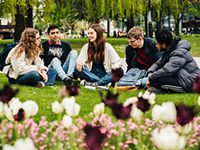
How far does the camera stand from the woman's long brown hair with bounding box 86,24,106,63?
253 inches

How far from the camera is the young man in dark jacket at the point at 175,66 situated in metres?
5.00

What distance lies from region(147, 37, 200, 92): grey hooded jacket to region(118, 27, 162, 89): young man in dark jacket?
2.71 ft

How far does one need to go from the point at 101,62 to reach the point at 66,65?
2.53ft

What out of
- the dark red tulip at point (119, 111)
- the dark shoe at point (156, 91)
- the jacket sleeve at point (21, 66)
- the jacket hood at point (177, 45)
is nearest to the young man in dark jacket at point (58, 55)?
the jacket sleeve at point (21, 66)

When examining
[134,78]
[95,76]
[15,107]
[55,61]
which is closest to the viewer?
[15,107]

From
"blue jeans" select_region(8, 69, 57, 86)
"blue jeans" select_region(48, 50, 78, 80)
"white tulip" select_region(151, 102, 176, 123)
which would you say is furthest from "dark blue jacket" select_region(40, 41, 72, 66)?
"white tulip" select_region(151, 102, 176, 123)

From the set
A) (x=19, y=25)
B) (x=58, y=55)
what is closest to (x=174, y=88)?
(x=58, y=55)

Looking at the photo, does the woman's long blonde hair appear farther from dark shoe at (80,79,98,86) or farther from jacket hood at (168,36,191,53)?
jacket hood at (168,36,191,53)

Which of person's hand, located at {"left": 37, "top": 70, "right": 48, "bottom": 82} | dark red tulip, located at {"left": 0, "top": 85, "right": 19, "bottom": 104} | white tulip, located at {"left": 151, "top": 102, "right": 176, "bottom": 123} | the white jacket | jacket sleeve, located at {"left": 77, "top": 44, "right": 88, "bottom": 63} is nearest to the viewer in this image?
white tulip, located at {"left": 151, "top": 102, "right": 176, "bottom": 123}

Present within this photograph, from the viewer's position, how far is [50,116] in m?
3.84

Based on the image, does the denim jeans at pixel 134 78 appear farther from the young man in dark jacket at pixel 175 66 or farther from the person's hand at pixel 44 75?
the person's hand at pixel 44 75

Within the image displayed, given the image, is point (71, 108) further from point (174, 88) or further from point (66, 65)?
point (66, 65)

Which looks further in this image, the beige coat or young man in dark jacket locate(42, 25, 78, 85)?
young man in dark jacket locate(42, 25, 78, 85)

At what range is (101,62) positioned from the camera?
6.68m
